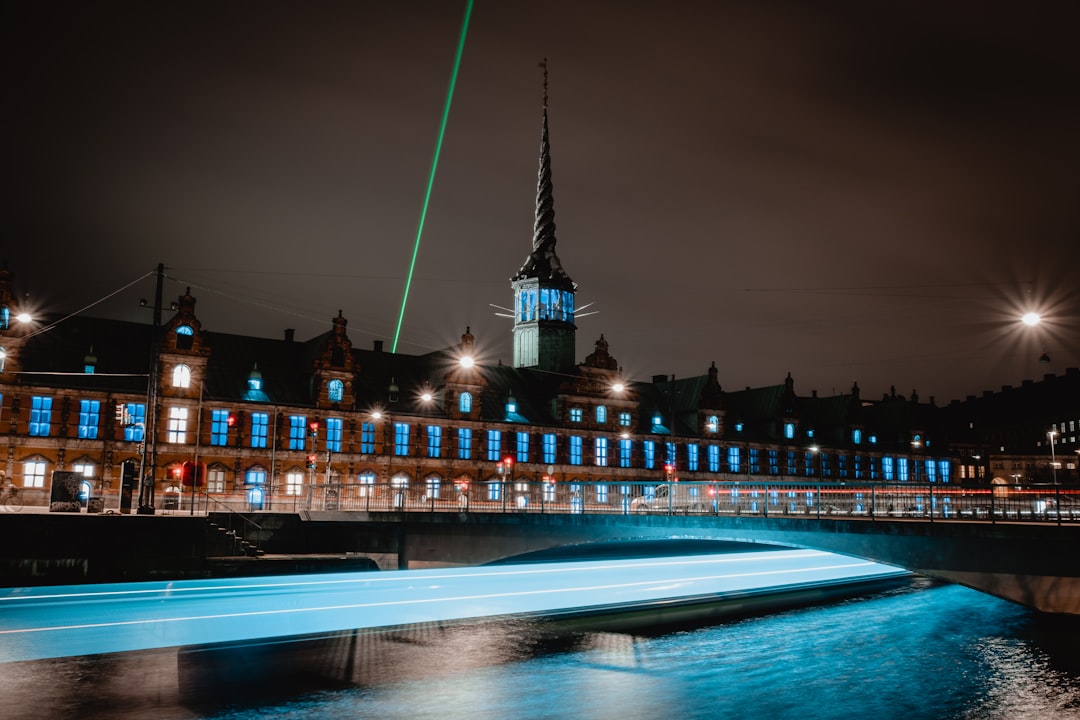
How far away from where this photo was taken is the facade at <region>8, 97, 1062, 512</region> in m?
54.5

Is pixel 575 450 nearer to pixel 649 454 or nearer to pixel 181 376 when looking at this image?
pixel 649 454

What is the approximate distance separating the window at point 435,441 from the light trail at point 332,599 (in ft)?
68.4

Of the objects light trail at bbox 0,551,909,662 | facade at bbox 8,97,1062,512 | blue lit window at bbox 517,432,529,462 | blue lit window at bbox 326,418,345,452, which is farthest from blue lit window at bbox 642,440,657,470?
light trail at bbox 0,551,909,662

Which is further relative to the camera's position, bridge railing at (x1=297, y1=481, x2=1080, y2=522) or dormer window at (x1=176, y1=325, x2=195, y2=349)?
dormer window at (x1=176, y1=325, x2=195, y2=349)

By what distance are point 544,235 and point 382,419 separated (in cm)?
2982

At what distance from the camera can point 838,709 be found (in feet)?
59.3

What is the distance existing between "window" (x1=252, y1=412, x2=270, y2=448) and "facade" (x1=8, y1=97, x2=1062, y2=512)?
88 millimetres

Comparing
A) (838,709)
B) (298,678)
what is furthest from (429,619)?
(838,709)

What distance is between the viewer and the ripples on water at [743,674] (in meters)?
17.6

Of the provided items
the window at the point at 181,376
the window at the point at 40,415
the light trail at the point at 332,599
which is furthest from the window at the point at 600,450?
the window at the point at 40,415

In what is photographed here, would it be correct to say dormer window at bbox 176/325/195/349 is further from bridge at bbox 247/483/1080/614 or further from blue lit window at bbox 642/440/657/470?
blue lit window at bbox 642/440/657/470

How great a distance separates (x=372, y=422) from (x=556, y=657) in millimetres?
45069

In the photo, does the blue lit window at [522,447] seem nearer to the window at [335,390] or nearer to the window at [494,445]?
the window at [494,445]

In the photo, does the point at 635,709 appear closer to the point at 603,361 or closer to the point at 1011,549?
the point at 1011,549
